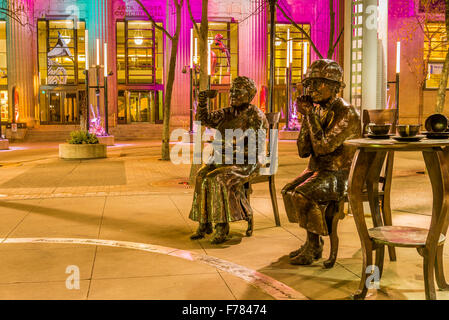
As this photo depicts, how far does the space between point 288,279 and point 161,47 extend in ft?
113

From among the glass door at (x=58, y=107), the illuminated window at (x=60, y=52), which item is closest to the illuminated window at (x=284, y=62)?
the illuminated window at (x=60, y=52)

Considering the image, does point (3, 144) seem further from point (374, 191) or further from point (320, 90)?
point (374, 191)

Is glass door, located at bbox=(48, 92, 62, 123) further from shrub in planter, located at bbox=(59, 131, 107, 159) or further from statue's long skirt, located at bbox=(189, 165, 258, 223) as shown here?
statue's long skirt, located at bbox=(189, 165, 258, 223)

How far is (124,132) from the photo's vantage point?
3178 centimetres

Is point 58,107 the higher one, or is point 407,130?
point 58,107

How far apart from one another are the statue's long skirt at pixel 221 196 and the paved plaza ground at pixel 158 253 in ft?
1.10

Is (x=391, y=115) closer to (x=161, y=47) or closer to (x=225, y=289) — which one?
(x=225, y=289)

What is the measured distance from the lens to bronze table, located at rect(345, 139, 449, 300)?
3820mm

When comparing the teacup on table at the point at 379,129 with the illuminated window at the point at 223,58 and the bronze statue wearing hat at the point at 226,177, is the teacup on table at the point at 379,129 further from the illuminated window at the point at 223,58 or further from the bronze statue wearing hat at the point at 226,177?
the illuminated window at the point at 223,58

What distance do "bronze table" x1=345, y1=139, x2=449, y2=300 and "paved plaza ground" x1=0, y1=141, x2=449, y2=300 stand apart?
0.94 feet

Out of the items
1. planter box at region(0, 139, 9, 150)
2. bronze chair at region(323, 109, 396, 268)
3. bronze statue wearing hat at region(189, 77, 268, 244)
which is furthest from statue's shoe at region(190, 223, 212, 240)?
planter box at region(0, 139, 9, 150)

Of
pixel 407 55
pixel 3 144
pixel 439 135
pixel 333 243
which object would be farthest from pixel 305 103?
pixel 407 55

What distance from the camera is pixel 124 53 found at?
36531mm

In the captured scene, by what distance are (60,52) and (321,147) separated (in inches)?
1305
